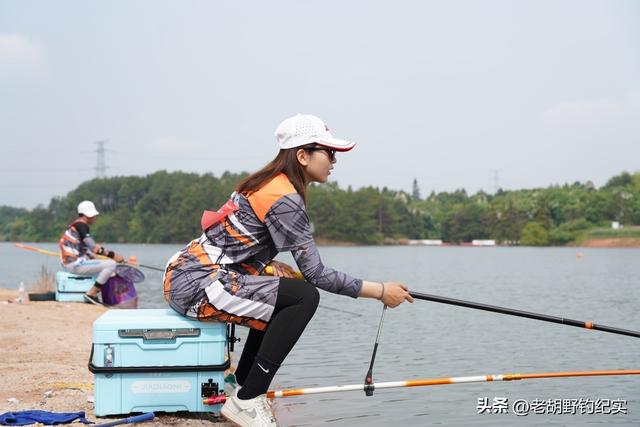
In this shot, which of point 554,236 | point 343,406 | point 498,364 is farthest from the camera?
point 554,236

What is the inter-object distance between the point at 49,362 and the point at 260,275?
343 cm

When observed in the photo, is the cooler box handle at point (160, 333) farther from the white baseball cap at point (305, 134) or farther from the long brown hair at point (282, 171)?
the white baseball cap at point (305, 134)

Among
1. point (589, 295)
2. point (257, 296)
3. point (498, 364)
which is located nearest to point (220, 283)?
point (257, 296)

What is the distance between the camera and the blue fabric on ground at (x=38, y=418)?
4641 millimetres

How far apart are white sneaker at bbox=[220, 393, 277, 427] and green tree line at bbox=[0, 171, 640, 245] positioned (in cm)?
10565

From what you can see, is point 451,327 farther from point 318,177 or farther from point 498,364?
point 318,177

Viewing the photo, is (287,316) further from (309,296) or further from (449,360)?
(449,360)

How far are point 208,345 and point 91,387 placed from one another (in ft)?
5.36

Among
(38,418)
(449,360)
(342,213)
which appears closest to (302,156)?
(38,418)

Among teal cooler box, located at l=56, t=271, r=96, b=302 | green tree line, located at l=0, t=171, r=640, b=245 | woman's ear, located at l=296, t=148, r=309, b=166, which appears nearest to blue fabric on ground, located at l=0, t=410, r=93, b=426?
woman's ear, located at l=296, t=148, r=309, b=166

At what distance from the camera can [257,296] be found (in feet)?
14.8

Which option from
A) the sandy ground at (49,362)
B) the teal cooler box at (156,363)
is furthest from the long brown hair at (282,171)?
the sandy ground at (49,362)

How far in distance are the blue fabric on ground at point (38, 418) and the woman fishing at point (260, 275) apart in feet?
2.93

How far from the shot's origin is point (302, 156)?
15.3 feet
